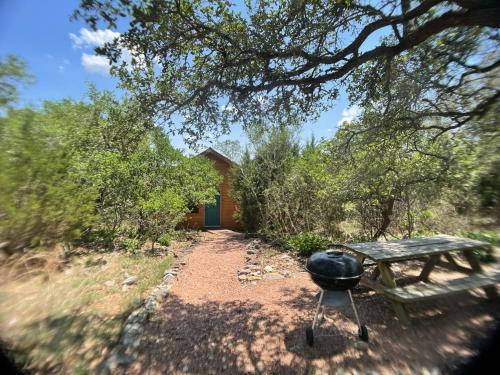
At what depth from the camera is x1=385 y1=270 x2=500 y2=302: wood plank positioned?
12.3 ft

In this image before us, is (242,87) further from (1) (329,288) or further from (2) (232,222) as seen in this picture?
(2) (232,222)

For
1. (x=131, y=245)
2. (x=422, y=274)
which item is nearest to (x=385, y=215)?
(x=422, y=274)

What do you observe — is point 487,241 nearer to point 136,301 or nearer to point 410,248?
point 410,248

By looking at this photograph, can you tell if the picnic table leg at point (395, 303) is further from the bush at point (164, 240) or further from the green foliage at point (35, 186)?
the bush at point (164, 240)

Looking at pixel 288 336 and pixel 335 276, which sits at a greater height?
pixel 335 276

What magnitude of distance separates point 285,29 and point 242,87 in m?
1.15

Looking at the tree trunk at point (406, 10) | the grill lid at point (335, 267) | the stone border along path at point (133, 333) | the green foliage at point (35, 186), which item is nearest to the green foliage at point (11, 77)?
the green foliage at point (35, 186)

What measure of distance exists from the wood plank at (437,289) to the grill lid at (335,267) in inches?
42.0

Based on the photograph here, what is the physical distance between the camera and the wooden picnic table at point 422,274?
3863 millimetres

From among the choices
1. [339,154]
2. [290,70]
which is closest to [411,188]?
[339,154]

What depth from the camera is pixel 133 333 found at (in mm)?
3959

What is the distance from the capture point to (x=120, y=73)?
4059 millimetres

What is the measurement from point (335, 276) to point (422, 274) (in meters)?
3.11

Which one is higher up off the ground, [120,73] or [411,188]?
[120,73]
